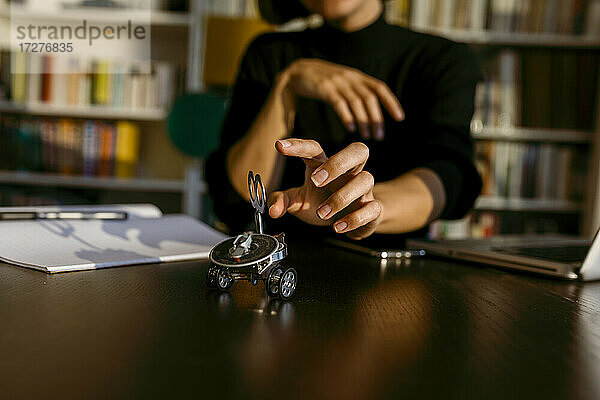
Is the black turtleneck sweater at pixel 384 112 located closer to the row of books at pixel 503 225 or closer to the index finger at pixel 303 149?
the index finger at pixel 303 149

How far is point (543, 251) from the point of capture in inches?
31.2

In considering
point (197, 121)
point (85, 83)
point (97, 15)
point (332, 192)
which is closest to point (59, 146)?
point (85, 83)

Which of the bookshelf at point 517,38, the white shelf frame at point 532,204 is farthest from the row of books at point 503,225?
the bookshelf at point 517,38

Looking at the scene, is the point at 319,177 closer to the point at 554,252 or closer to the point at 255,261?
the point at 255,261

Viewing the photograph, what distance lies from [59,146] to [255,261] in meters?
2.42

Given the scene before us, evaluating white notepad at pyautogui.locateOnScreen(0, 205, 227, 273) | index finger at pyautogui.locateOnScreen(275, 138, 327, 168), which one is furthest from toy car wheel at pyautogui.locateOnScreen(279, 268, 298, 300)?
white notepad at pyautogui.locateOnScreen(0, 205, 227, 273)

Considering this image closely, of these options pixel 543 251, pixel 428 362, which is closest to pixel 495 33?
pixel 543 251

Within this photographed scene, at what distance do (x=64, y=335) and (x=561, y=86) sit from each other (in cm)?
253

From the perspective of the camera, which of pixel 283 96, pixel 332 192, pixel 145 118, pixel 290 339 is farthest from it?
→ pixel 145 118

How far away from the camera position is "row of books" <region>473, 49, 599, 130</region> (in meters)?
2.47

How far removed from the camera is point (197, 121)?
7.64ft

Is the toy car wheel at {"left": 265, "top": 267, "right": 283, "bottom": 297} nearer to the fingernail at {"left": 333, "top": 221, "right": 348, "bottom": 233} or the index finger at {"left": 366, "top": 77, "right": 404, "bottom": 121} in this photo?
the fingernail at {"left": 333, "top": 221, "right": 348, "bottom": 233}

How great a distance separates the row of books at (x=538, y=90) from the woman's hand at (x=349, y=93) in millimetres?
1588

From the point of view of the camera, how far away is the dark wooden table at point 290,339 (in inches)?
11.5
